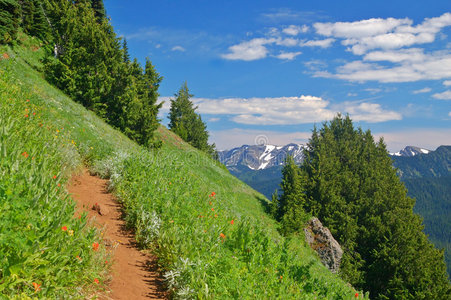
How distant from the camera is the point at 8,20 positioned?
2353 centimetres

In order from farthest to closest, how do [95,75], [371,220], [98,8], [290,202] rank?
1. [98,8]
2. [371,220]
3. [290,202]
4. [95,75]

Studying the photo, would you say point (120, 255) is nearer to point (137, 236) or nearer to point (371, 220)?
point (137, 236)

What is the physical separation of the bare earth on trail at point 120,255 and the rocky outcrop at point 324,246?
70.5 ft

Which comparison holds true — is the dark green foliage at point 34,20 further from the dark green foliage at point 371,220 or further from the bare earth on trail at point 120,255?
the dark green foliage at point 371,220

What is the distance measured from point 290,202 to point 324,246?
4753 mm

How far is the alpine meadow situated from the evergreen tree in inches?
5.6

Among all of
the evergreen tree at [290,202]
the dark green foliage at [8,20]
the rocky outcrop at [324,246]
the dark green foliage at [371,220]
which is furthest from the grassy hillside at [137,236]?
the dark green foliage at [371,220]

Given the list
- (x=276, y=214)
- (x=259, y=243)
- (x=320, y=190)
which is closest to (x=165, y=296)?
(x=259, y=243)

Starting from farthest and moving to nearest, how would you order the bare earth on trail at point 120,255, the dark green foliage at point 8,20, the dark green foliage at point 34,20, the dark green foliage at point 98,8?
the dark green foliage at point 98,8, the dark green foliage at point 34,20, the dark green foliage at point 8,20, the bare earth on trail at point 120,255

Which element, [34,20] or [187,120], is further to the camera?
[187,120]

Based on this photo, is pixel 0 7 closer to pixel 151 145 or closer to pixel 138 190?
pixel 151 145

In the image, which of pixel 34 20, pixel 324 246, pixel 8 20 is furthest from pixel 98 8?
pixel 324 246

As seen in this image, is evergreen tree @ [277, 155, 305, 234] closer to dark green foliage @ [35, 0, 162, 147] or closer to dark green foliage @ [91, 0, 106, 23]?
dark green foliage @ [35, 0, 162, 147]

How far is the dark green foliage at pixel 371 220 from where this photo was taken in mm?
25266
